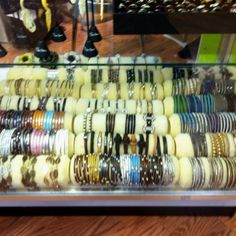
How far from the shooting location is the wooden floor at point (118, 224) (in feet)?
3.21

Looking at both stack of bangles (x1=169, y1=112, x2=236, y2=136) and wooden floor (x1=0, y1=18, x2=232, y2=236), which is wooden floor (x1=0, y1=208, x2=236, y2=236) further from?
stack of bangles (x1=169, y1=112, x2=236, y2=136)

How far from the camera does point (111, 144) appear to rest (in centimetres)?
83

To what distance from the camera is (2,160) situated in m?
0.80

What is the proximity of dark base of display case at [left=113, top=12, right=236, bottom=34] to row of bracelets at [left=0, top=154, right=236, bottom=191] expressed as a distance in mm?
300

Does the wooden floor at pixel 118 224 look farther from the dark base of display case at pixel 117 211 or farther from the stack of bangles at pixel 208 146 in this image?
the stack of bangles at pixel 208 146

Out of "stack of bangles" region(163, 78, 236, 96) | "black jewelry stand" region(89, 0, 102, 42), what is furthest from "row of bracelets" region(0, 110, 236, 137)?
"black jewelry stand" region(89, 0, 102, 42)

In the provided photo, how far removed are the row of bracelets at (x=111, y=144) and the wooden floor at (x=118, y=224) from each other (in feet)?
0.90

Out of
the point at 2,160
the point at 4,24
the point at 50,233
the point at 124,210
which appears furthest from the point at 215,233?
the point at 4,24

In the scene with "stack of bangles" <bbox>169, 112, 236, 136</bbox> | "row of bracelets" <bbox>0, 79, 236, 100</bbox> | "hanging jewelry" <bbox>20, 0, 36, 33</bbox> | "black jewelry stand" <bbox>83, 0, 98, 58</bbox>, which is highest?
"hanging jewelry" <bbox>20, 0, 36, 33</bbox>

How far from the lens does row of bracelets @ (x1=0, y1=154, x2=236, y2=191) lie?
31.0 inches

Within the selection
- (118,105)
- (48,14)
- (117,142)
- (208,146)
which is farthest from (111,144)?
(48,14)

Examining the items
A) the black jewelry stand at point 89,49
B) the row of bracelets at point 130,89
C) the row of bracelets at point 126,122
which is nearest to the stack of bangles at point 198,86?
the row of bracelets at point 130,89

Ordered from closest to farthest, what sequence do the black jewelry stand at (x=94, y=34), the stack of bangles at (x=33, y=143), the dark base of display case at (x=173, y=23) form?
the dark base of display case at (x=173, y=23), the stack of bangles at (x=33, y=143), the black jewelry stand at (x=94, y=34)

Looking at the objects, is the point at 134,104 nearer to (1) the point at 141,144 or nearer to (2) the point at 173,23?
(1) the point at 141,144
